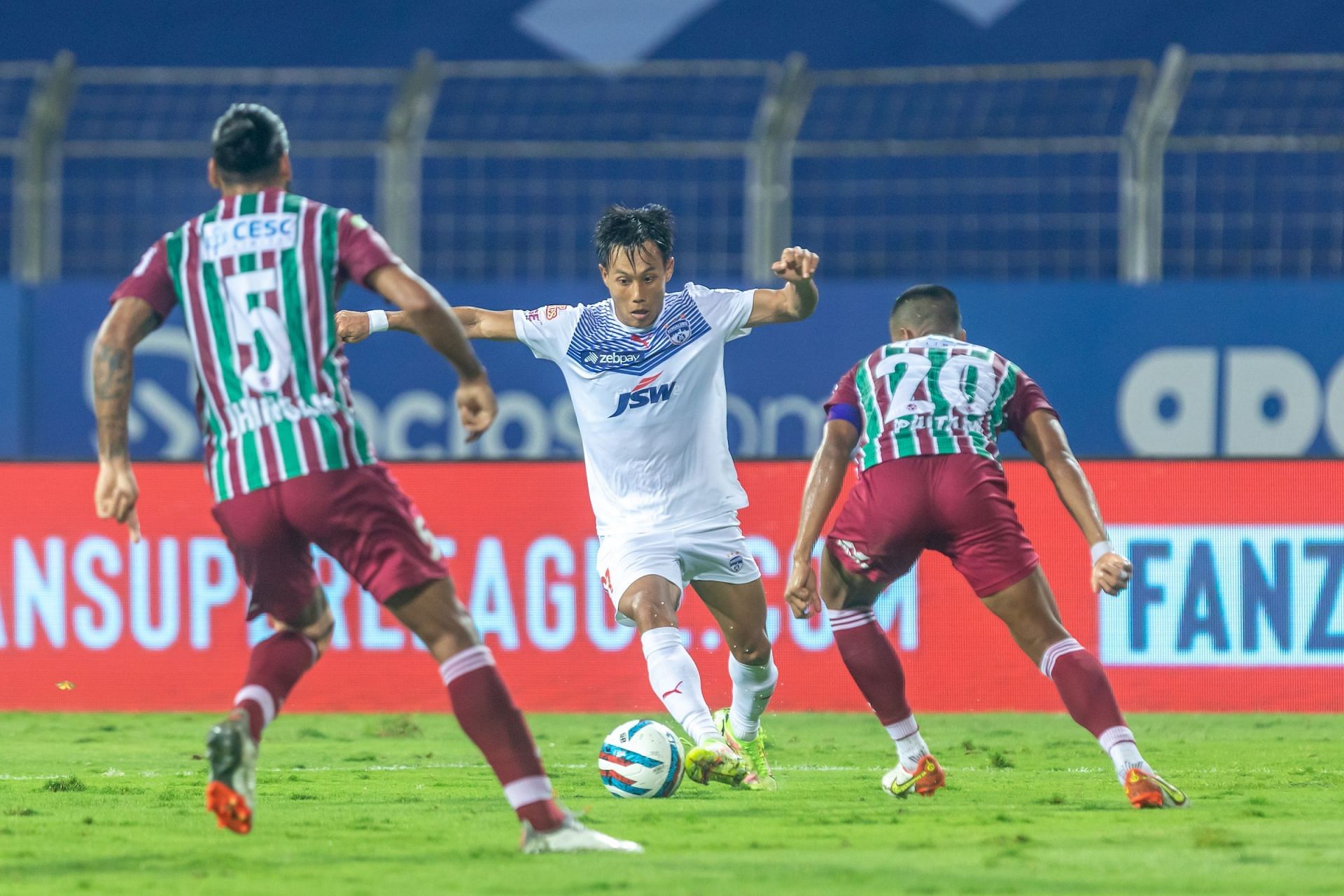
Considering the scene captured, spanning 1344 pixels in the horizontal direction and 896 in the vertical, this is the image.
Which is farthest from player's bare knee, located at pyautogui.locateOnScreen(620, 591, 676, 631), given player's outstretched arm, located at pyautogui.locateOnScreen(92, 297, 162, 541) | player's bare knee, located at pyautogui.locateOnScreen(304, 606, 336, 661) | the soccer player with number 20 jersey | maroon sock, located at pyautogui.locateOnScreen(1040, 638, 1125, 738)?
player's outstretched arm, located at pyautogui.locateOnScreen(92, 297, 162, 541)

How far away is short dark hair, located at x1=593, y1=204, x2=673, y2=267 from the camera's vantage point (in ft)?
21.9

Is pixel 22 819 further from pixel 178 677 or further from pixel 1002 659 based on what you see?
pixel 1002 659

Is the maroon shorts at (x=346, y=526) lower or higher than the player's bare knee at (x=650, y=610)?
higher

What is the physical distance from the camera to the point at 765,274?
1278 centimetres

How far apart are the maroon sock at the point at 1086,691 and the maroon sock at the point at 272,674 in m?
2.28

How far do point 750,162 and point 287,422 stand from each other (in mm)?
8715

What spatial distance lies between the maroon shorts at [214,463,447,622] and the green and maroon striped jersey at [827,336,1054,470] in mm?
1893

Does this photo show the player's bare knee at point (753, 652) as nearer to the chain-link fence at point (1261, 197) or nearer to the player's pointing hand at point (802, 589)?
the player's pointing hand at point (802, 589)

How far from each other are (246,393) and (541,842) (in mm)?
1385

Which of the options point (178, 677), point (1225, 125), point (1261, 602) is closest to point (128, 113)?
point (178, 677)

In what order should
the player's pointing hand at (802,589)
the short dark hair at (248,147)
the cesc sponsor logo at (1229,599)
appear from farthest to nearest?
the cesc sponsor logo at (1229,599)
the player's pointing hand at (802,589)
the short dark hair at (248,147)

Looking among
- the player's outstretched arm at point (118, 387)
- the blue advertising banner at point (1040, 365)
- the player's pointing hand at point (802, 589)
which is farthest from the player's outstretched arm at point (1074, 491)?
the blue advertising banner at point (1040, 365)

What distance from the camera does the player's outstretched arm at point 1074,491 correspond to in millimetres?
5836

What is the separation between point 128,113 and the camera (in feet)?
47.9
